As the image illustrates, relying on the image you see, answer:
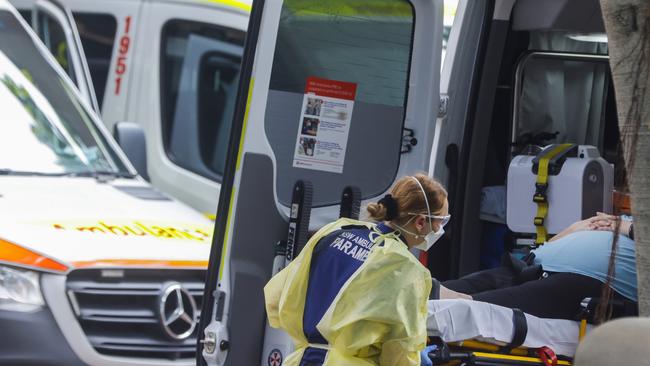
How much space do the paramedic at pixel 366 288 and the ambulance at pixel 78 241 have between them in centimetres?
206

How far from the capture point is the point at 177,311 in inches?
264

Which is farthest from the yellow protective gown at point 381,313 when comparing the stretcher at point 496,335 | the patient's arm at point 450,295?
the patient's arm at point 450,295

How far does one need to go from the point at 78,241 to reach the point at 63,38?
146 inches

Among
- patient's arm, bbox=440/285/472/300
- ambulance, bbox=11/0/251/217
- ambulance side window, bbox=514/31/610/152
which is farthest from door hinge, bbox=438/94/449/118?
ambulance, bbox=11/0/251/217

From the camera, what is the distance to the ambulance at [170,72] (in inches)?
392

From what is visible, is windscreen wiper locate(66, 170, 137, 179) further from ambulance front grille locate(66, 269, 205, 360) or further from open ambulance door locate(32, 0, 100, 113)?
open ambulance door locate(32, 0, 100, 113)

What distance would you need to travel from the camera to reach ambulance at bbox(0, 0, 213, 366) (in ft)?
20.5

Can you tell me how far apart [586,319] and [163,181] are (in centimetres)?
533

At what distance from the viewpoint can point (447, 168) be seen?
6.42 meters

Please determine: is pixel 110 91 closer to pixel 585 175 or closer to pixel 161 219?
pixel 161 219

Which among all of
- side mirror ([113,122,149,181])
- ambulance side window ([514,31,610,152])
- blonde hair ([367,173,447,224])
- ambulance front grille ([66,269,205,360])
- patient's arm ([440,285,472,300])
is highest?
ambulance side window ([514,31,610,152])

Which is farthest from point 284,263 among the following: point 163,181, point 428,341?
point 163,181

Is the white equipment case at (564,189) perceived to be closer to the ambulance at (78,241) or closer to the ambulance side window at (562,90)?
the ambulance side window at (562,90)

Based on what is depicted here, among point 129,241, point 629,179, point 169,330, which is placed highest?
point 629,179
